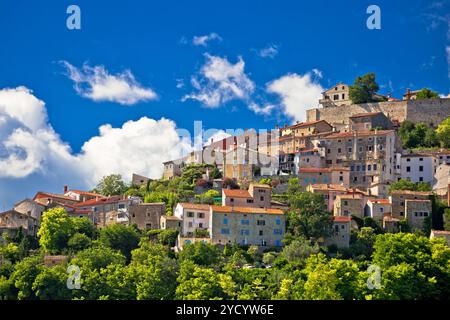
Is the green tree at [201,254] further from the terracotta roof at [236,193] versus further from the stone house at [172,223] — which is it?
the terracotta roof at [236,193]

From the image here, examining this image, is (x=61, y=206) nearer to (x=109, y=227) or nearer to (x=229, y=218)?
(x=109, y=227)

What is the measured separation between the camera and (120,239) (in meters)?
78.0

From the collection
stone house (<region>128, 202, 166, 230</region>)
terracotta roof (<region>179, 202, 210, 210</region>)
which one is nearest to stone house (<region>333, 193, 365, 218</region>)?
terracotta roof (<region>179, 202, 210, 210</region>)

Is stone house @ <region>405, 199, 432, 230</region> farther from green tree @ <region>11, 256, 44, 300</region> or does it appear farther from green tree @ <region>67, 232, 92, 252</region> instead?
green tree @ <region>11, 256, 44, 300</region>

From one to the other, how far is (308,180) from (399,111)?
2213 cm

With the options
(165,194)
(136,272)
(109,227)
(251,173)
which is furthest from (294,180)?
(136,272)

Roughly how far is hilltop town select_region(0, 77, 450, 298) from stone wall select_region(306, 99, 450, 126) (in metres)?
0.12

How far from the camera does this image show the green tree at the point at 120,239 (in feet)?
255

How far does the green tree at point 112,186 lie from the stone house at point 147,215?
51.0ft

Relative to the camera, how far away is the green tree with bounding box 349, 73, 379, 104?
370ft

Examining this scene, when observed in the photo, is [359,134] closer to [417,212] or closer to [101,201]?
[417,212]

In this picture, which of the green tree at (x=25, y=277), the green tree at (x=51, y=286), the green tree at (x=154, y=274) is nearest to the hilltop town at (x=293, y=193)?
the green tree at (x=154, y=274)

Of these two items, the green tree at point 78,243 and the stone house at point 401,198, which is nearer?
the green tree at point 78,243

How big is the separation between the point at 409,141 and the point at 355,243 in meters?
26.4
